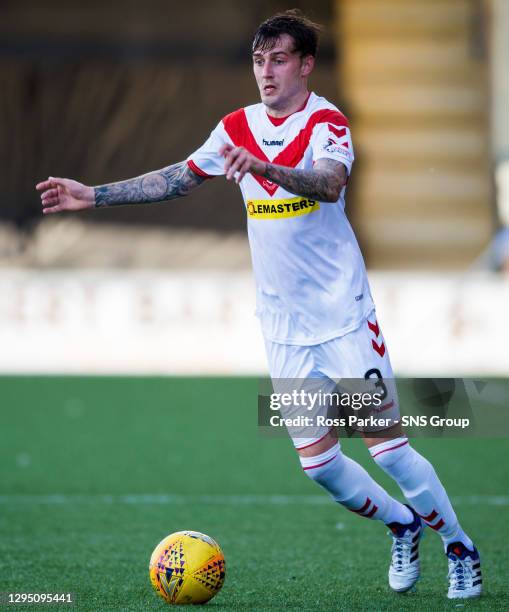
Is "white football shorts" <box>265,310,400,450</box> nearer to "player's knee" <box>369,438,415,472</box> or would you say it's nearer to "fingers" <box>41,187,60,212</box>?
"player's knee" <box>369,438,415,472</box>

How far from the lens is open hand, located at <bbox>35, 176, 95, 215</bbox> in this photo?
476cm

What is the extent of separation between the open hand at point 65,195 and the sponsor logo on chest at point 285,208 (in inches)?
27.9

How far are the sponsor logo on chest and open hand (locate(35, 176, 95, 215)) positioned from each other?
2.33 feet

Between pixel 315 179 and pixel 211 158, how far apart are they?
0.77 meters

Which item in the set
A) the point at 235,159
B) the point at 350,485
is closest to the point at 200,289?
the point at 350,485

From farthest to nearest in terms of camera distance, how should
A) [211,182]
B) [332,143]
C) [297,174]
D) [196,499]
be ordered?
[211,182], [196,499], [332,143], [297,174]

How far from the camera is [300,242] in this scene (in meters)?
4.63

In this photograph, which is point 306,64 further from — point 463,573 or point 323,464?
point 463,573

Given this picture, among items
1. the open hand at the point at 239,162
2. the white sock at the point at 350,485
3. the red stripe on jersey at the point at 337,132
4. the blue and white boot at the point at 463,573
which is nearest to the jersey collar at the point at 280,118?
the red stripe on jersey at the point at 337,132

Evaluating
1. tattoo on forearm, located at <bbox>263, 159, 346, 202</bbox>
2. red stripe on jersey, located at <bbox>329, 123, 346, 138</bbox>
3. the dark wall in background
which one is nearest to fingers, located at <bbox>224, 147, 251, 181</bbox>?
tattoo on forearm, located at <bbox>263, 159, 346, 202</bbox>

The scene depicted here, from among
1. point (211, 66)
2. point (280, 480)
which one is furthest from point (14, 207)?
point (280, 480)

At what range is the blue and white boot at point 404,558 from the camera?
4.77 m

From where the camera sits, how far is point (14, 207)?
15680mm

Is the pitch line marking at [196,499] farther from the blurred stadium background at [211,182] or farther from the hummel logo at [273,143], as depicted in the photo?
the blurred stadium background at [211,182]
